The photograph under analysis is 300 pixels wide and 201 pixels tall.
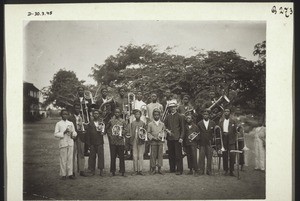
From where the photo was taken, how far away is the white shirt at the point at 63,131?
399cm

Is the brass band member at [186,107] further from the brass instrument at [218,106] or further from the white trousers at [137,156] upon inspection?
the white trousers at [137,156]

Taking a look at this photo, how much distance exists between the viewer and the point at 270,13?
156 inches

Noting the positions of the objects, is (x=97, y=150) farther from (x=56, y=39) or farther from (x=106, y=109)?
(x=56, y=39)

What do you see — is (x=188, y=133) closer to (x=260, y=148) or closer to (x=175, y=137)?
(x=175, y=137)

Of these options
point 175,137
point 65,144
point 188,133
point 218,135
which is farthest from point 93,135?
point 218,135

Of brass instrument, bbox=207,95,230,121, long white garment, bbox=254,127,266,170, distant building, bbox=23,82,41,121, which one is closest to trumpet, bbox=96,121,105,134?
distant building, bbox=23,82,41,121

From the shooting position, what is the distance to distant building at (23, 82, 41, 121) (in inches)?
155

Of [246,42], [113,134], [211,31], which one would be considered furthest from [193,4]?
[113,134]

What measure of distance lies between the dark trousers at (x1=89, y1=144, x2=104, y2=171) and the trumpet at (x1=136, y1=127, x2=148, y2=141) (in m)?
0.38

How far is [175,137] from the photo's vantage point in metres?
4.09

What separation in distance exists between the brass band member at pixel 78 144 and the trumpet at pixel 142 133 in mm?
525

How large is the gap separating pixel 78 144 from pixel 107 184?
0.48 metres

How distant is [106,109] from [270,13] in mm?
1801

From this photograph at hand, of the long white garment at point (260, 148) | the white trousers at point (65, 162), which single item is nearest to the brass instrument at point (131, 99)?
the white trousers at point (65, 162)
